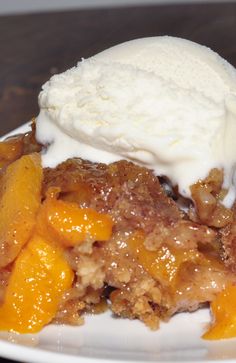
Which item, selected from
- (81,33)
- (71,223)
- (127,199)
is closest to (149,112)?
(127,199)

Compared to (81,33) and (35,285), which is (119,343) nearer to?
(35,285)

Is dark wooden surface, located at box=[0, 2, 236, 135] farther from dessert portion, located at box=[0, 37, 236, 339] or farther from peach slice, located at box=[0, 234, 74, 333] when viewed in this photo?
peach slice, located at box=[0, 234, 74, 333]

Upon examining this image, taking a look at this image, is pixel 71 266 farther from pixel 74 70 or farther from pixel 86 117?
pixel 74 70

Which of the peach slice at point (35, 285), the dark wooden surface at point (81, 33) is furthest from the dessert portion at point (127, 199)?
the dark wooden surface at point (81, 33)

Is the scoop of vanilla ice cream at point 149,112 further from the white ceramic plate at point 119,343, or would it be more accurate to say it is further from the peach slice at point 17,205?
the white ceramic plate at point 119,343

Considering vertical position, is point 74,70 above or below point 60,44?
above

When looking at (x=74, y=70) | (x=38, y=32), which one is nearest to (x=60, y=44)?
(x=38, y=32)
